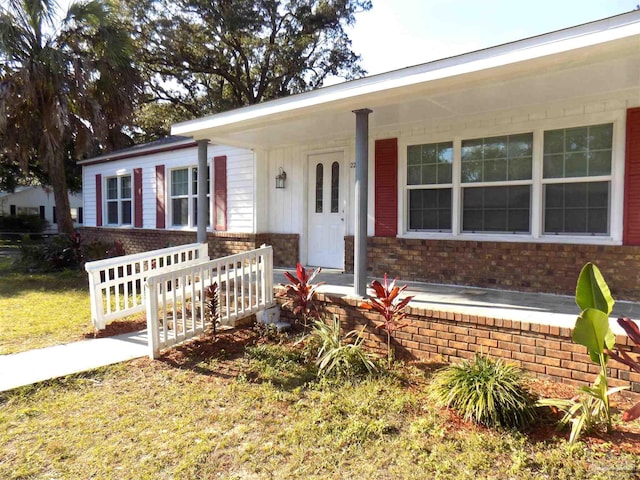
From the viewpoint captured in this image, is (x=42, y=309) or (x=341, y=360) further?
(x=42, y=309)

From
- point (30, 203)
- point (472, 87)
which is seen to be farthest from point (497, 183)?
point (30, 203)

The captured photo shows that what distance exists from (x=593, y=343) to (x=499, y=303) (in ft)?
6.09

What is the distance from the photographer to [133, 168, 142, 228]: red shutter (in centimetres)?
1067

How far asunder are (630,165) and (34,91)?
11669 millimetres

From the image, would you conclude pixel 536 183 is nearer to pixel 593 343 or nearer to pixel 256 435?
pixel 593 343

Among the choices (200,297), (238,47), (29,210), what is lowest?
(200,297)

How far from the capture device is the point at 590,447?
2600 millimetres

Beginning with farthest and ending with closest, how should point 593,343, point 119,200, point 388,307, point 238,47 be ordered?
point 238,47, point 119,200, point 388,307, point 593,343

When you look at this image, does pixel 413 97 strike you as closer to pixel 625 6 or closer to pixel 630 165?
pixel 630 165

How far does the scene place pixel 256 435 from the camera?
279 centimetres

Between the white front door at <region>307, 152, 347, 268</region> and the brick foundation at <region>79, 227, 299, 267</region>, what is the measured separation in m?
0.45

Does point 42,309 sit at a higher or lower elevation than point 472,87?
lower

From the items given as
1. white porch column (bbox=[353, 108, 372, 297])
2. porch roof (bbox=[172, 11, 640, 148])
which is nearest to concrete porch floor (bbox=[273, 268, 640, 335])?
white porch column (bbox=[353, 108, 372, 297])

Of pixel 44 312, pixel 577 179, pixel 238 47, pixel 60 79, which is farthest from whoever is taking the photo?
pixel 238 47
